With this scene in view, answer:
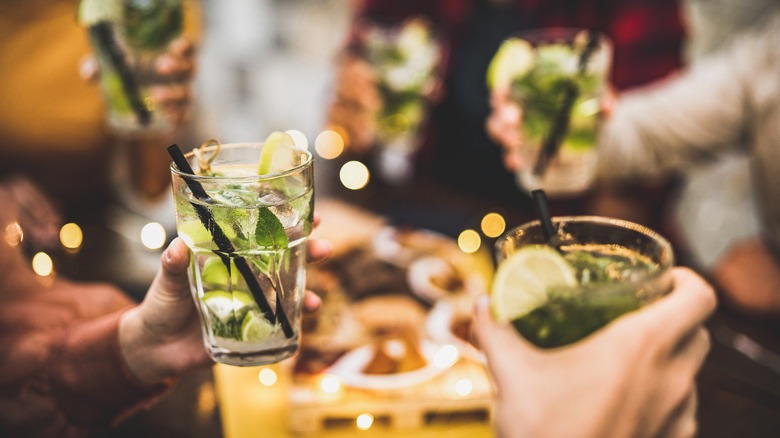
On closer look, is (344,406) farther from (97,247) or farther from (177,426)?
(97,247)

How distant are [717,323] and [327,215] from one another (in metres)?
1.30

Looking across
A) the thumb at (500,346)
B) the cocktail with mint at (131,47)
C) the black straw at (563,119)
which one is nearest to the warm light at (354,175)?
the cocktail with mint at (131,47)

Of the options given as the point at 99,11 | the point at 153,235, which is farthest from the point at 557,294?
the point at 153,235

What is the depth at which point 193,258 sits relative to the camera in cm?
105

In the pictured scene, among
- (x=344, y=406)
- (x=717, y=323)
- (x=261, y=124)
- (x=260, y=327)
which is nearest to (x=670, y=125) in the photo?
(x=717, y=323)

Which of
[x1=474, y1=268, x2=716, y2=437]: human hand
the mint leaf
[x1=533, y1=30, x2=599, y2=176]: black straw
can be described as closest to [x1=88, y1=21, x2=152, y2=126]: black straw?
the mint leaf

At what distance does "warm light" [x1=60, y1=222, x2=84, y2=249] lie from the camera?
2.10m

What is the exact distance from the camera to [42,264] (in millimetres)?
1961

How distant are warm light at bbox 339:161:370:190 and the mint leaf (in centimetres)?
158

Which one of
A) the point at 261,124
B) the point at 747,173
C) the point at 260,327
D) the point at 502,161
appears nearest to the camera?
the point at 260,327

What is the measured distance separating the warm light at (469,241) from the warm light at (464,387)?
70cm

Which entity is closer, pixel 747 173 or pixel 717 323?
pixel 717 323

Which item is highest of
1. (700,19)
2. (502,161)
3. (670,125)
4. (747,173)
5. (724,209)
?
(700,19)

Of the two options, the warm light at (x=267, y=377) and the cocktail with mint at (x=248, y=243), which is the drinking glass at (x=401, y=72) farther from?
the cocktail with mint at (x=248, y=243)
